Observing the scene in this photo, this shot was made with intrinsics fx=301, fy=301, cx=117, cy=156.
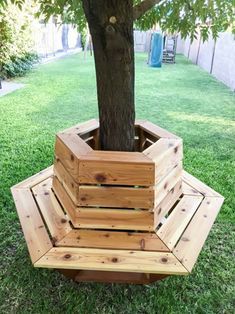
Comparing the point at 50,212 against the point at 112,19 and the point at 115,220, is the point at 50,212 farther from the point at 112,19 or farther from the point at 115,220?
the point at 112,19

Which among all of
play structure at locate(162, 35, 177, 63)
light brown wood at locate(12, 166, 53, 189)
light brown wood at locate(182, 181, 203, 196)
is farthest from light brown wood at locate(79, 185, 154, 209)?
play structure at locate(162, 35, 177, 63)

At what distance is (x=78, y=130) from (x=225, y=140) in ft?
7.94

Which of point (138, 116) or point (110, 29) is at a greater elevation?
point (110, 29)

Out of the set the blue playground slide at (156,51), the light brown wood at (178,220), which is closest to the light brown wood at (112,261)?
the light brown wood at (178,220)

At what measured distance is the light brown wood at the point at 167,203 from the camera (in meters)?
1.52

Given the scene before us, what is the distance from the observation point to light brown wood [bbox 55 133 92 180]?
1.45 m

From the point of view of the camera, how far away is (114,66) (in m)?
1.44

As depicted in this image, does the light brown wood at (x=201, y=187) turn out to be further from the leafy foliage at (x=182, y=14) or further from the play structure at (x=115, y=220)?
the leafy foliage at (x=182, y=14)

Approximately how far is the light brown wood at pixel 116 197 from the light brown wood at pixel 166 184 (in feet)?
0.22

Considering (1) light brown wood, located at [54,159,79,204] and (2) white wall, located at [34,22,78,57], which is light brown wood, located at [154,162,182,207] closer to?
(1) light brown wood, located at [54,159,79,204]

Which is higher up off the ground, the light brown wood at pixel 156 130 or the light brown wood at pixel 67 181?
the light brown wood at pixel 156 130

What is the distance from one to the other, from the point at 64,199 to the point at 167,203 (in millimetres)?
565

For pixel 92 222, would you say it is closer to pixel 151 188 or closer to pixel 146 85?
pixel 151 188

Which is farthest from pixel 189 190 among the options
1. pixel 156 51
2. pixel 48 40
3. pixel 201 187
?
pixel 48 40
